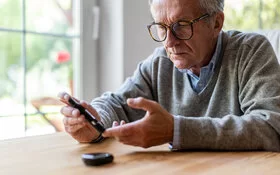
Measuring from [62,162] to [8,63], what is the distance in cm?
114

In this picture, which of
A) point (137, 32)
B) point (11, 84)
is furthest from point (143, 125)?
point (137, 32)

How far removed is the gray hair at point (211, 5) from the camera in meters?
1.29

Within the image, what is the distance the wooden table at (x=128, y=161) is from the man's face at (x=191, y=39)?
0.33 meters

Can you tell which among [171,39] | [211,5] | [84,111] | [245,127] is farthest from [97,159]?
[211,5]

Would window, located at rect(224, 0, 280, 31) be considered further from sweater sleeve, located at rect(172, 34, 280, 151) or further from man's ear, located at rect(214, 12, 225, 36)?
sweater sleeve, located at rect(172, 34, 280, 151)

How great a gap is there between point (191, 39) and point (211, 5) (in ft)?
0.40

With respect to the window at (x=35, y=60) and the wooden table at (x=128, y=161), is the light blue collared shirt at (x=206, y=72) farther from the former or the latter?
the window at (x=35, y=60)

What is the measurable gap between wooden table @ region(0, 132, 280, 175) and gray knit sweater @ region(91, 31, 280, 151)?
0.14ft

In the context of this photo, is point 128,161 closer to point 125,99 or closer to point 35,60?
point 125,99

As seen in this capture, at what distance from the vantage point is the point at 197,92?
1.39 meters

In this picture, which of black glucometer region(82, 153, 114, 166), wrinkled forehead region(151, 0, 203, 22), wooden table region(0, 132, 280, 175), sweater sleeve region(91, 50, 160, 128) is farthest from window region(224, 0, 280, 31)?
black glucometer region(82, 153, 114, 166)

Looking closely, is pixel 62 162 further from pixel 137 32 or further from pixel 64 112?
pixel 137 32

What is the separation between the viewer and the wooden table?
837 millimetres

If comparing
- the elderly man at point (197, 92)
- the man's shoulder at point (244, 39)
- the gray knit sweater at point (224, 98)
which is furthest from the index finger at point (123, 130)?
the man's shoulder at point (244, 39)
